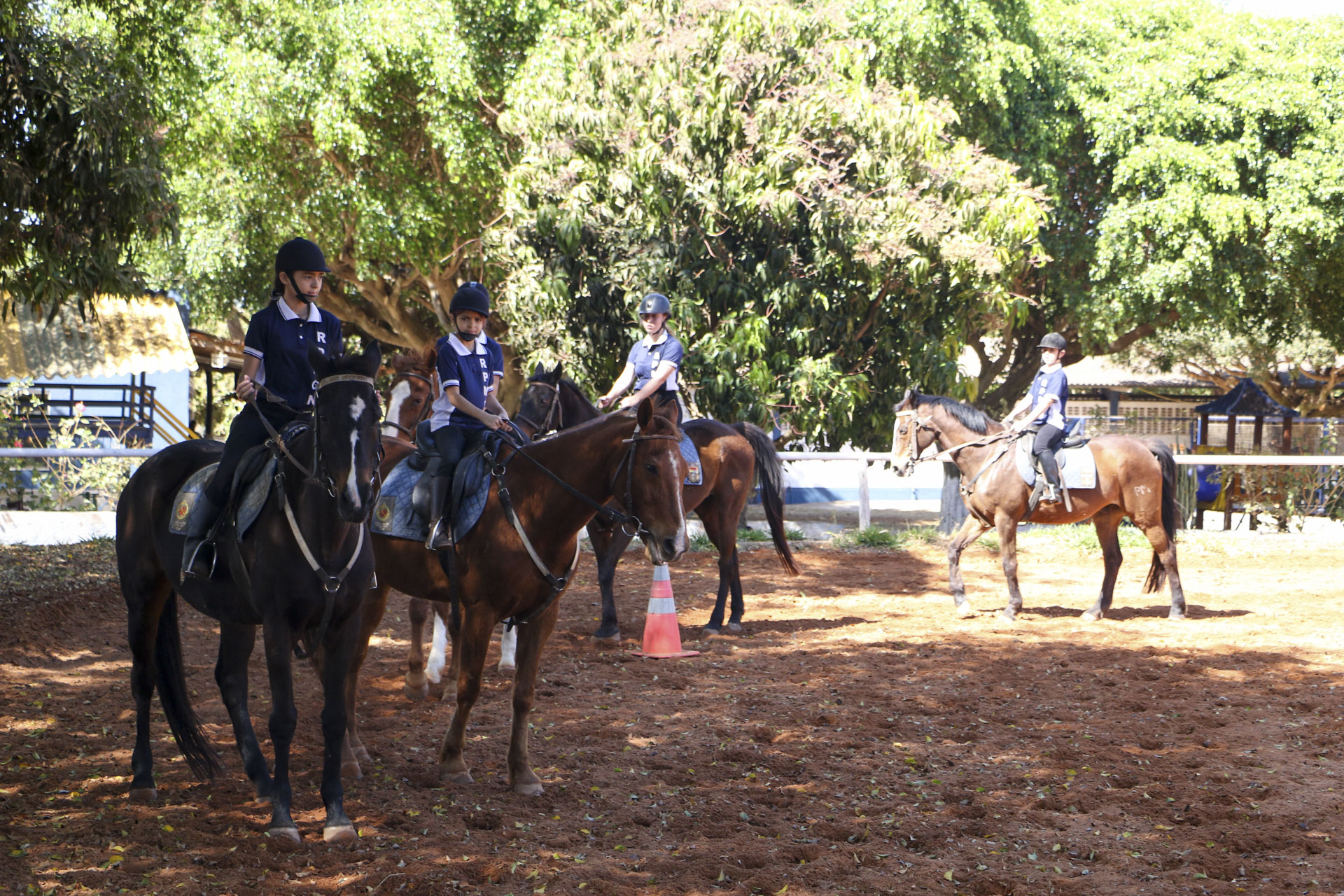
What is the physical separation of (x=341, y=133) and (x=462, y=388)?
11421mm

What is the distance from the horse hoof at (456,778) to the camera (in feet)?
17.1

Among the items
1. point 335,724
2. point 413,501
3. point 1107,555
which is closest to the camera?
point 335,724

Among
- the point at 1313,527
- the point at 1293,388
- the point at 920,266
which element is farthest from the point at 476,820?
the point at 1293,388

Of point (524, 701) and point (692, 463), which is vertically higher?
point (692, 463)

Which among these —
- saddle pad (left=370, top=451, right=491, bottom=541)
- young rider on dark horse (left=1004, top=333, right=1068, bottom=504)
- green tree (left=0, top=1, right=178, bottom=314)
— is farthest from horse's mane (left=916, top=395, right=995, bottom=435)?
green tree (left=0, top=1, right=178, bottom=314)

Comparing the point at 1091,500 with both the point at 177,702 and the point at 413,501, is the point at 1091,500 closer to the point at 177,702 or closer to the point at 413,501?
the point at 413,501

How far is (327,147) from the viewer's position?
16.1 m

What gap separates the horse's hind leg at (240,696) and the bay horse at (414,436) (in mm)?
2019

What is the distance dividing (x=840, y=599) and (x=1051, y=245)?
12.1 metres

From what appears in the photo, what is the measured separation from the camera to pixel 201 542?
464 centimetres

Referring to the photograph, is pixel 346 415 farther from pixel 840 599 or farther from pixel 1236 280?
pixel 1236 280

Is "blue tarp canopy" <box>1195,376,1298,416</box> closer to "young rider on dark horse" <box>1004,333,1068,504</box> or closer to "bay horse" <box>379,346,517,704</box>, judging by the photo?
"young rider on dark horse" <box>1004,333,1068,504</box>

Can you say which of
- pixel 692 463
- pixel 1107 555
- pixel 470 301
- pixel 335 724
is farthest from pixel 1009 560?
pixel 335 724

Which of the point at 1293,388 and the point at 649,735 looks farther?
the point at 1293,388
